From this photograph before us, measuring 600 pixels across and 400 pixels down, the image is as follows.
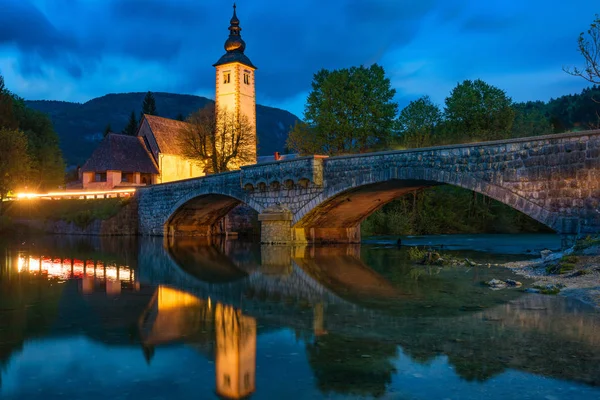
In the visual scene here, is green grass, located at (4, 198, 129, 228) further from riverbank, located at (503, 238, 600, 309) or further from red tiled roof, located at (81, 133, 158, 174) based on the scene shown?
riverbank, located at (503, 238, 600, 309)

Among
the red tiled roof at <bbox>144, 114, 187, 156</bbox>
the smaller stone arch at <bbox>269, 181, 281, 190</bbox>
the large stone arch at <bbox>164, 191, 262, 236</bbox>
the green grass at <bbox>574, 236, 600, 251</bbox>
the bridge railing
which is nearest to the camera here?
the green grass at <bbox>574, 236, 600, 251</bbox>

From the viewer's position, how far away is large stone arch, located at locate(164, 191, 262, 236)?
36.8 metres

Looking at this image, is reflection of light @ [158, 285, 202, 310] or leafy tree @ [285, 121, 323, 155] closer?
reflection of light @ [158, 285, 202, 310]

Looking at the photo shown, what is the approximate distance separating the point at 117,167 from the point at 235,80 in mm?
14802

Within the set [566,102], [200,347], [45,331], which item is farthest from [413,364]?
[566,102]

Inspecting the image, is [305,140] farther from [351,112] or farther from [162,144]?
[162,144]

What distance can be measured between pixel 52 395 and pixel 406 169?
726 inches

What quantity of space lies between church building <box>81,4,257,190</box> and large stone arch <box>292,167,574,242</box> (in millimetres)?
23851

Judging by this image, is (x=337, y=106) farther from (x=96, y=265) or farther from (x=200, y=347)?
(x=200, y=347)

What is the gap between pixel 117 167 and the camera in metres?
53.2

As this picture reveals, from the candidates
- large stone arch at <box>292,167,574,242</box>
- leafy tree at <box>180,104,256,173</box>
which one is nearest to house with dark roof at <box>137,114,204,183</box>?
leafy tree at <box>180,104,256,173</box>

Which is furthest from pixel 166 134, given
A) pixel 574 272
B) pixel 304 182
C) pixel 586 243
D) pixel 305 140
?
pixel 574 272

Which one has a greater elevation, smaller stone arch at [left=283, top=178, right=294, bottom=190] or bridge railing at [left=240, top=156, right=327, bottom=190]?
bridge railing at [left=240, top=156, right=327, bottom=190]

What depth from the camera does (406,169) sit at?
22.3 meters
